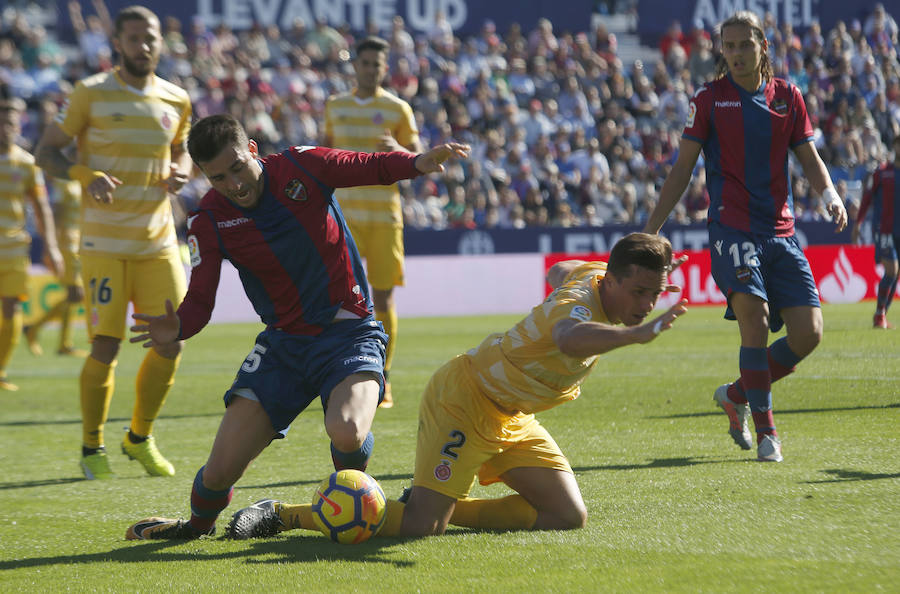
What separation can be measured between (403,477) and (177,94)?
2607mm

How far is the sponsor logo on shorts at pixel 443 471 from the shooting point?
4488 millimetres

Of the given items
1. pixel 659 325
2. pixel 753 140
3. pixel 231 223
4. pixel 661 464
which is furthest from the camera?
pixel 753 140

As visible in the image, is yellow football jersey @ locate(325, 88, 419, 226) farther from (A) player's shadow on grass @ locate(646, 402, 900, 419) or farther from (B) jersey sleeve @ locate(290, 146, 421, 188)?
(B) jersey sleeve @ locate(290, 146, 421, 188)

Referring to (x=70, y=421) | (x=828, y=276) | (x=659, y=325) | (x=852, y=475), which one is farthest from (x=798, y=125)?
(x=828, y=276)

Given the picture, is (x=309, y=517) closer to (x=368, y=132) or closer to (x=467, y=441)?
(x=467, y=441)

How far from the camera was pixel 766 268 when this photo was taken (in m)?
5.85

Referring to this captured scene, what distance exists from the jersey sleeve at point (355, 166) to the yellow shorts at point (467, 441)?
32.9 inches

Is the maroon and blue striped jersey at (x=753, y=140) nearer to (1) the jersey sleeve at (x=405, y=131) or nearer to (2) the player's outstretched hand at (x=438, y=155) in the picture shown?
(2) the player's outstretched hand at (x=438, y=155)

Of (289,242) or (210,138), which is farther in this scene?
(289,242)

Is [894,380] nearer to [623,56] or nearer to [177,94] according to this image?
[177,94]

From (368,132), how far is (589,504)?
4.45m

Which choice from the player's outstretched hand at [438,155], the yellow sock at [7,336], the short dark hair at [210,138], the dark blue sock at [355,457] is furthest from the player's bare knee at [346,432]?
the yellow sock at [7,336]

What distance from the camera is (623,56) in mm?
25516

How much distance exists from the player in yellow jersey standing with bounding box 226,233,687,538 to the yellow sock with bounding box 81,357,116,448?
6.35ft
